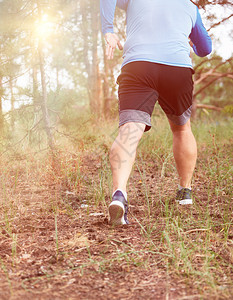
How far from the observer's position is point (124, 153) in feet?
6.71

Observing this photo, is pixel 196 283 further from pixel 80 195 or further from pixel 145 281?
pixel 80 195

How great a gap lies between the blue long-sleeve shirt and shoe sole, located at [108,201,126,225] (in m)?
0.90

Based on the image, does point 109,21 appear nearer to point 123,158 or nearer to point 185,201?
point 123,158

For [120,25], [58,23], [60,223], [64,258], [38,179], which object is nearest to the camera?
[64,258]

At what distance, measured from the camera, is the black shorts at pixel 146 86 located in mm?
2072

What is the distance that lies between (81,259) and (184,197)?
3.75ft

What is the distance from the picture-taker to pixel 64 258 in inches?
65.9

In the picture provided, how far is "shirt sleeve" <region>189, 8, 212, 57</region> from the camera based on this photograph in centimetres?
238

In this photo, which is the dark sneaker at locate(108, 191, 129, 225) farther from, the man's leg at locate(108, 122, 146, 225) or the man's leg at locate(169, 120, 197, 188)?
the man's leg at locate(169, 120, 197, 188)

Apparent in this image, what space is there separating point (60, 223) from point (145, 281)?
956mm

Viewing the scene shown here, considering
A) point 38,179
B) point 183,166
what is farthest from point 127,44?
point 38,179

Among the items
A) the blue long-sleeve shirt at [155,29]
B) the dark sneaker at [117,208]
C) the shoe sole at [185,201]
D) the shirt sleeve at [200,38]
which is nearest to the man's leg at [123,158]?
the dark sneaker at [117,208]

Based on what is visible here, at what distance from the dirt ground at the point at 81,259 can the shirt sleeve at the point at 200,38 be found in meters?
1.22

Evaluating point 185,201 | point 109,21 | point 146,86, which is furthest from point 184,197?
point 109,21
